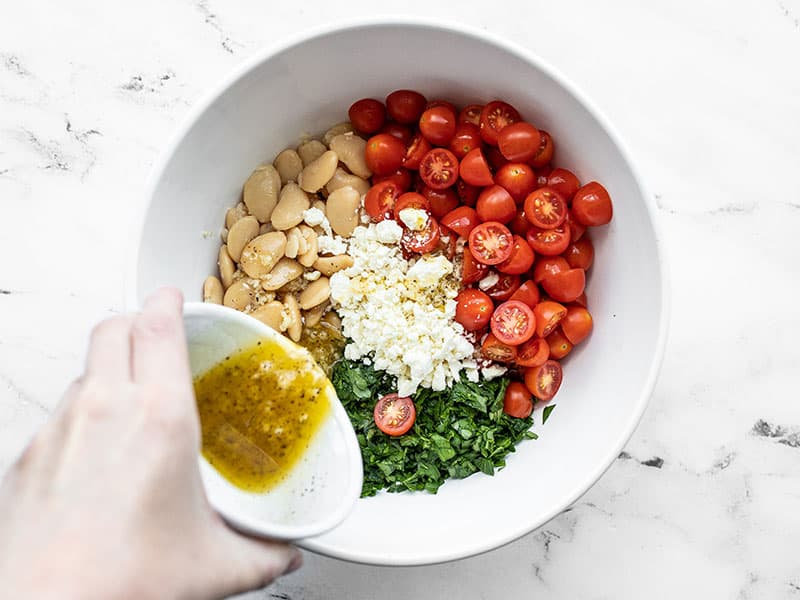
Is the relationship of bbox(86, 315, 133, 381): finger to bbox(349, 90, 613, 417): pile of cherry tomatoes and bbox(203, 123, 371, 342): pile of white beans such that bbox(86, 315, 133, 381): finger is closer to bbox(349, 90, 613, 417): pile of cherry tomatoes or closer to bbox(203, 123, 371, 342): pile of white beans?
bbox(203, 123, 371, 342): pile of white beans

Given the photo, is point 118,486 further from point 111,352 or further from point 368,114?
point 368,114

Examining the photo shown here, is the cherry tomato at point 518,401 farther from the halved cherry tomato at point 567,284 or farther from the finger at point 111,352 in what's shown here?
the finger at point 111,352

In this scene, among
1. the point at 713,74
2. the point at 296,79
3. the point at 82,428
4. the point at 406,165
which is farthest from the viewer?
the point at 713,74

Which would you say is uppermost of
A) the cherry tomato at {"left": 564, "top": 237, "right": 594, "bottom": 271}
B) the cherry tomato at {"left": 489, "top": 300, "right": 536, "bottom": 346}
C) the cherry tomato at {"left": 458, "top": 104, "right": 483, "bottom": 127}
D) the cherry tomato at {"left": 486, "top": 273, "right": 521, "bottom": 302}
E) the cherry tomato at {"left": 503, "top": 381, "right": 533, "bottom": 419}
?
the cherry tomato at {"left": 458, "top": 104, "right": 483, "bottom": 127}

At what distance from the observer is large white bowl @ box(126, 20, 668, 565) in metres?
1.63

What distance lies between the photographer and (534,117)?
1766mm

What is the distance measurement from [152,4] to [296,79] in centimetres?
48

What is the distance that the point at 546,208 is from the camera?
1.76 meters

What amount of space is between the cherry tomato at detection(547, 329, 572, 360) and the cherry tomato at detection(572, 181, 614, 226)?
26 cm

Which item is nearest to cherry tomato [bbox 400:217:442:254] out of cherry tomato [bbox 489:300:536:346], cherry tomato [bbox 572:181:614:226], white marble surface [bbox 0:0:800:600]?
cherry tomato [bbox 489:300:536:346]

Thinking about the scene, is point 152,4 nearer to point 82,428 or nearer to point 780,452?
point 82,428

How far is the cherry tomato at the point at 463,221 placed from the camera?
1812mm

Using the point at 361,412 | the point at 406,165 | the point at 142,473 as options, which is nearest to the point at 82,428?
the point at 142,473

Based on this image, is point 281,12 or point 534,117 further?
point 281,12
